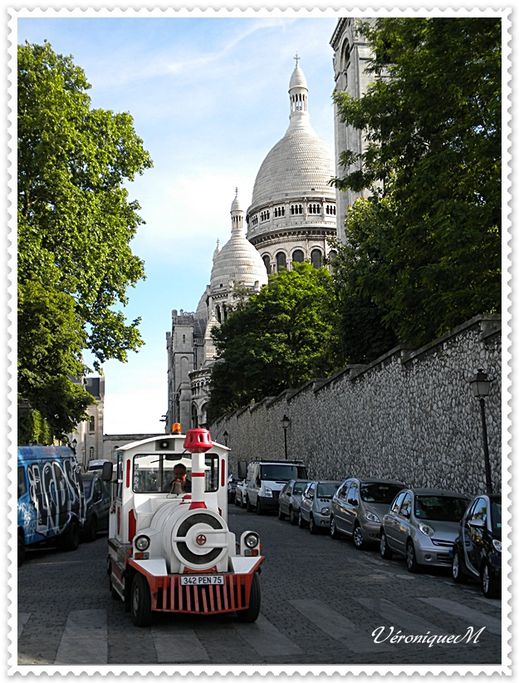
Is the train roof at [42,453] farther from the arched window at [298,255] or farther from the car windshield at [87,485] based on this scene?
the arched window at [298,255]

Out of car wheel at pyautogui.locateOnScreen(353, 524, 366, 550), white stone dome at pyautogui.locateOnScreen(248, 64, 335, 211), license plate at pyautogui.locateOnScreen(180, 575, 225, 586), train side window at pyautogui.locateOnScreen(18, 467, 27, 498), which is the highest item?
white stone dome at pyautogui.locateOnScreen(248, 64, 335, 211)

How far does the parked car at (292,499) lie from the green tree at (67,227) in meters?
8.12

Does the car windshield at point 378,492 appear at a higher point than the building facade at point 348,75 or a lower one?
lower

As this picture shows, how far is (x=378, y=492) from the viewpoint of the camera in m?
20.2

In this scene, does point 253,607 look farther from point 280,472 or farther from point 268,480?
point 280,472

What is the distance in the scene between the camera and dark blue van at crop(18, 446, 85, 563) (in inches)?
674

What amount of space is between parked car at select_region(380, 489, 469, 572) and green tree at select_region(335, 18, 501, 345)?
4316mm

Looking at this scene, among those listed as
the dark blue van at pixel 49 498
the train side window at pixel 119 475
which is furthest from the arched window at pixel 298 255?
the train side window at pixel 119 475

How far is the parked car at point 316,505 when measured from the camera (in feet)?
76.3

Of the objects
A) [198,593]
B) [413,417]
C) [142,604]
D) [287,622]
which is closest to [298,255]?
[413,417]

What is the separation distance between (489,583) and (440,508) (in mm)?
4058

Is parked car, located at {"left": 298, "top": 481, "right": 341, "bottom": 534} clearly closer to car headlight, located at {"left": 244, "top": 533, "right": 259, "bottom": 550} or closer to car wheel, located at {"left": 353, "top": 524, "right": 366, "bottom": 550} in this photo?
car wheel, located at {"left": 353, "top": 524, "right": 366, "bottom": 550}

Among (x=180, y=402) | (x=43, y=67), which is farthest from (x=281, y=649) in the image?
(x=180, y=402)

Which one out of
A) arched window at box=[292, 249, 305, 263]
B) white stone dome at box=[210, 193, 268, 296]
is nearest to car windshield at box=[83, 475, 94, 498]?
white stone dome at box=[210, 193, 268, 296]
